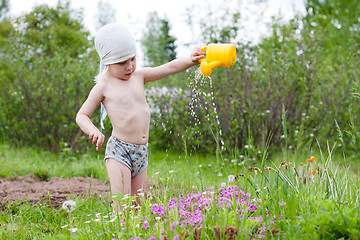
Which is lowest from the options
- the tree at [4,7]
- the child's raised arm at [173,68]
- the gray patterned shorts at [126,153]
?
the gray patterned shorts at [126,153]

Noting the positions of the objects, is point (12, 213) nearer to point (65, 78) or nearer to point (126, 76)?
point (126, 76)

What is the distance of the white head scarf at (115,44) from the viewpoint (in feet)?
9.17

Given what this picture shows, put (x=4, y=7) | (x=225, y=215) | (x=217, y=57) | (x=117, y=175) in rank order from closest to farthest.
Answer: (x=225, y=215)
(x=217, y=57)
(x=117, y=175)
(x=4, y=7)

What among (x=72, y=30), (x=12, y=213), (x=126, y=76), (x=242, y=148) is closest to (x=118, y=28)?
(x=126, y=76)

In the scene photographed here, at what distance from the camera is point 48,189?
406 cm

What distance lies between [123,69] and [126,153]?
606mm

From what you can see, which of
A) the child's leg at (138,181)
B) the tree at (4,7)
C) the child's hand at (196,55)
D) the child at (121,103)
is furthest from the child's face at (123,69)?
the tree at (4,7)

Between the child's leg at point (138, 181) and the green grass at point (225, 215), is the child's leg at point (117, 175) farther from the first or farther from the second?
the green grass at point (225, 215)

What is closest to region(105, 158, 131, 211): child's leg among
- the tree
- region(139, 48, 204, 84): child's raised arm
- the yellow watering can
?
region(139, 48, 204, 84): child's raised arm

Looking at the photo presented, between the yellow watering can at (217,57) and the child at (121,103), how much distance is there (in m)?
0.17

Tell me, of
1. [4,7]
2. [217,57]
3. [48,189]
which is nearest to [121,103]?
[217,57]

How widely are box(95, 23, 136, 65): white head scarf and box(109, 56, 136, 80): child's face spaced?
0.06 meters

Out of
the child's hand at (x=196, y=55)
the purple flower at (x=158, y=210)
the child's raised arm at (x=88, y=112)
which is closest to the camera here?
the purple flower at (x=158, y=210)

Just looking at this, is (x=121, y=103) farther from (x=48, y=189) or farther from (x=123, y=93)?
(x=48, y=189)
